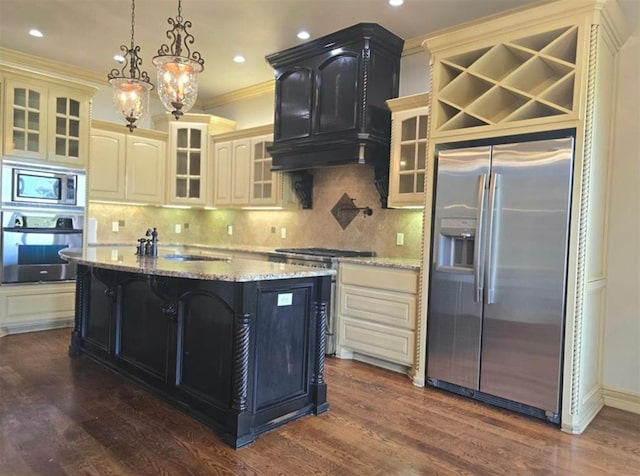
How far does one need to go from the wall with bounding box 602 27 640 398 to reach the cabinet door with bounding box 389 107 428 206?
53.1 inches

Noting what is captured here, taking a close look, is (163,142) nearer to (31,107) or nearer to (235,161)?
(235,161)

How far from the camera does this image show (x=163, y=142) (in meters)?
5.83

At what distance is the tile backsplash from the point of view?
4.36 meters

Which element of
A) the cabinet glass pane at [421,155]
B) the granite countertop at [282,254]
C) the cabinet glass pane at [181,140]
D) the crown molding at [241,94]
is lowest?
the granite countertop at [282,254]

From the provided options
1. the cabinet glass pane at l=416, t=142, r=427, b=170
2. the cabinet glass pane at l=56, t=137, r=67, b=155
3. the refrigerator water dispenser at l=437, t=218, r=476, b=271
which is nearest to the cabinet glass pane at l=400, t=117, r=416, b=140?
the cabinet glass pane at l=416, t=142, r=427, b=170

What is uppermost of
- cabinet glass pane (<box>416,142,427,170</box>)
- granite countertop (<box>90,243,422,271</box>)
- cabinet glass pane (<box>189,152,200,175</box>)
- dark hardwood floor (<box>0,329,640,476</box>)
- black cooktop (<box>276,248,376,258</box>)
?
cabinet glass pane (<box>189,152,200,175</box>)

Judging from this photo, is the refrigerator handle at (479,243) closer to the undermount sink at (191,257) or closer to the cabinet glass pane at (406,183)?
the cabinet glass pane at (406,183)

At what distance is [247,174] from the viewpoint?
5395 millimetres

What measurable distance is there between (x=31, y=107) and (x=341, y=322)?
3691 mm

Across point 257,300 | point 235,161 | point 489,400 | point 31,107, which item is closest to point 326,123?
point 235,161

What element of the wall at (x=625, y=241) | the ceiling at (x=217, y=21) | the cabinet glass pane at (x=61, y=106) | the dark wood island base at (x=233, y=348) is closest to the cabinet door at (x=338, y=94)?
the ceiling at (x=217, y=21)

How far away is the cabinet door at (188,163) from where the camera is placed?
230 inches

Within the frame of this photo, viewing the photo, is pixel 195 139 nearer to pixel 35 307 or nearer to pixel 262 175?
pixel 262 175

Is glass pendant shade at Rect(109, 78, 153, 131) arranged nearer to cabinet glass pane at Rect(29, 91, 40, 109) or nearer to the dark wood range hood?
the dark wood range hood
